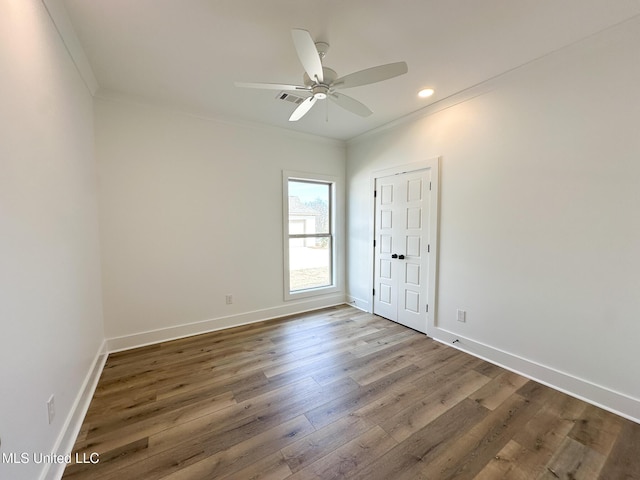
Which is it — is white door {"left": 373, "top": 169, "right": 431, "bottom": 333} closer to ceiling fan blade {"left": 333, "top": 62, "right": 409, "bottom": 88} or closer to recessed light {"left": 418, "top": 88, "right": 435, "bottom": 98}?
recessed light {"left": 418, "top": 88, "right": 435, "bottom": 98}

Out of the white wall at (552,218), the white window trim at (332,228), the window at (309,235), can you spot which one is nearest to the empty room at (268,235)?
the white wall at (552,218)

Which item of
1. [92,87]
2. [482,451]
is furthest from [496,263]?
[92,87]

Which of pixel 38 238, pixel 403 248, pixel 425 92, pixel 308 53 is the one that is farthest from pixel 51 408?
pixel 425 92

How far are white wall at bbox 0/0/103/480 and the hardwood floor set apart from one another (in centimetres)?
46

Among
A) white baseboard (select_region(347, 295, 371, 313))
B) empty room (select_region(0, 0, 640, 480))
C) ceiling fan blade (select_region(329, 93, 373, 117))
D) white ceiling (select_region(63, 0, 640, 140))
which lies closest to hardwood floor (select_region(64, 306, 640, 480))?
empty room (select_region(0, 0, 640, 480))

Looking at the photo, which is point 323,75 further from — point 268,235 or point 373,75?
point 268,235

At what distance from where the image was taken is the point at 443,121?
297 cm

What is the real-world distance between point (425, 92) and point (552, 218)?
1.73 m

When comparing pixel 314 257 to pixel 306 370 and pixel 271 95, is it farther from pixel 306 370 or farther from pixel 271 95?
pixel 271 95

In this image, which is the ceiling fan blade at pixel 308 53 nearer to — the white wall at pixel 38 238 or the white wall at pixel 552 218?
the white wall at pixel 38 238

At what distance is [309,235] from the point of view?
420cm

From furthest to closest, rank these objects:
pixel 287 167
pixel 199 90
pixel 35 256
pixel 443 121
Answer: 1. pixel 287 167
2. pixel 443 121
3. pixel 199 90
4. pixel 35 256

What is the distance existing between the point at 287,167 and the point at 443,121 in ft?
6.98

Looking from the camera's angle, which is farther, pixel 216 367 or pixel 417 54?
pixel 216 367
